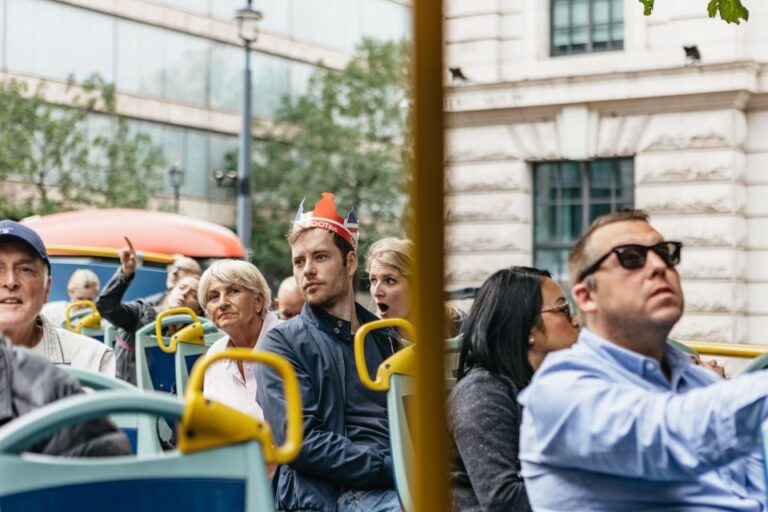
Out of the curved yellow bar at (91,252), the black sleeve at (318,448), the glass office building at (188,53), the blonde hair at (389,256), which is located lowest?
the black sleeve at (318,448)

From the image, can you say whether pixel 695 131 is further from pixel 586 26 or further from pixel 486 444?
pixel 486 444

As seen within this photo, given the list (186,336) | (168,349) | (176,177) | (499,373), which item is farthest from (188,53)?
(499,373)

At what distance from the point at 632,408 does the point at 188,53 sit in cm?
4370

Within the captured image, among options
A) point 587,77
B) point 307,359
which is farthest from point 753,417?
point 587,77

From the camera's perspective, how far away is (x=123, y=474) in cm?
248

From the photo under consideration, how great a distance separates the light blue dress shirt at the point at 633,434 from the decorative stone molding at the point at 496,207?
1456 centimetres

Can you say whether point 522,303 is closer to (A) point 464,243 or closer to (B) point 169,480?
(B) point 169,480

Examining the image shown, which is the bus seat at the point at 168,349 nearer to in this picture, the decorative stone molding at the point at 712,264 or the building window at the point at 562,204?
the decorative stone molding at the point at 712,264

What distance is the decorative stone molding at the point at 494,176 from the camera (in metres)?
17.9

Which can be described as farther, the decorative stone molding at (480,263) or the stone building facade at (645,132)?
the decorative stone molding at (480,263)

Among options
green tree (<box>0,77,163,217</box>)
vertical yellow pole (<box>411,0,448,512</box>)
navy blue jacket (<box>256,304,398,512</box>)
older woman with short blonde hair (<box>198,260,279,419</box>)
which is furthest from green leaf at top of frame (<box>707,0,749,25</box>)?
green tree (<box>0,77,163,217</box>)

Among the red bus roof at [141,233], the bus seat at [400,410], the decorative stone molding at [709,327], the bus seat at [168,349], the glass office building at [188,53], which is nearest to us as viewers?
the bus seat at [400,410]

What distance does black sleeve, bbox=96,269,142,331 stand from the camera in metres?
8.27

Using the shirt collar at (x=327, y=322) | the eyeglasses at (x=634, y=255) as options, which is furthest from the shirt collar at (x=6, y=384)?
the shirt collar at (x=327, y=322)
